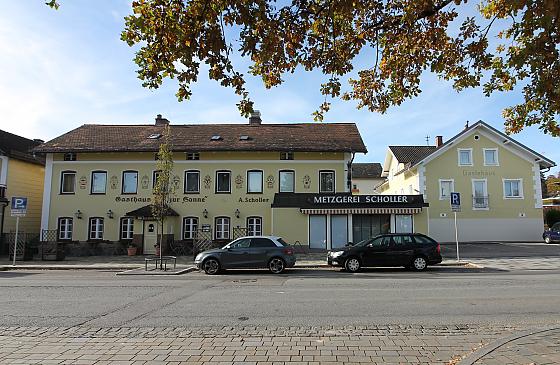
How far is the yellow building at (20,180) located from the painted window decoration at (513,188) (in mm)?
33722

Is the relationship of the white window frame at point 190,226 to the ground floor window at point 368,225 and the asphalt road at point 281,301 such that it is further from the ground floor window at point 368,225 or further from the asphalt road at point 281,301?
the asphalt road at point 281,301

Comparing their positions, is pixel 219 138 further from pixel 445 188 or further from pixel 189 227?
pixel 445 188

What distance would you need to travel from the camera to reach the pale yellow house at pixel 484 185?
33062 millimetres

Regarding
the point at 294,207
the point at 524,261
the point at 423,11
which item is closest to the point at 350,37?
the point at 423,11

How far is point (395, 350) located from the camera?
5.89 m

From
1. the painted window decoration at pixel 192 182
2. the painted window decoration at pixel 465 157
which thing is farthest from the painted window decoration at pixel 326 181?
the painted window decoration at pixel 465 157

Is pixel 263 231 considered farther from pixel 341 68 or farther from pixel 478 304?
pixel 341 68

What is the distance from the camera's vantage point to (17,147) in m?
31.1

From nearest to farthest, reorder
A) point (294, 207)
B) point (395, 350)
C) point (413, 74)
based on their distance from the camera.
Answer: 1. point (395, 350)
2. point (413, 74)
3. point (294, 207)

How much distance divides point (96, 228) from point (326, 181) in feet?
49.3

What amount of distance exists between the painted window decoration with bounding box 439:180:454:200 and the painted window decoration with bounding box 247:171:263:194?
15.0 m

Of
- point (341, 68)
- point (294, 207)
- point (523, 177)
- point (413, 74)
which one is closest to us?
point (341, 68)

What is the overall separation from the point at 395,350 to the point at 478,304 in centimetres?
447

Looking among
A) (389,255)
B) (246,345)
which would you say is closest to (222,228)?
(389,255)
